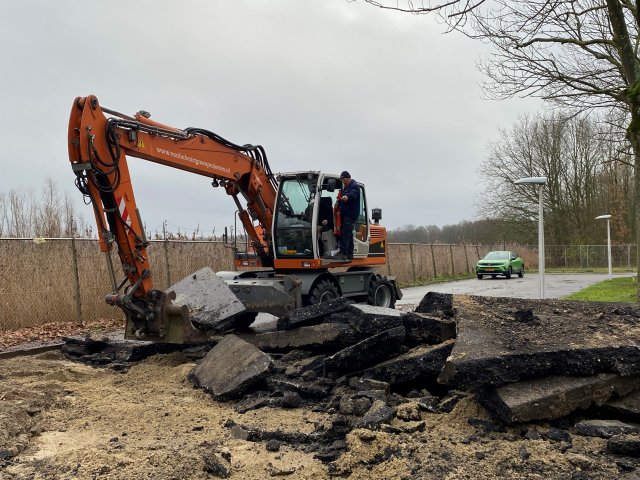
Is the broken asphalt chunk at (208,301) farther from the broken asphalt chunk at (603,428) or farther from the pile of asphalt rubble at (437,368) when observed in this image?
the broken asphalt chunk at (603,428)

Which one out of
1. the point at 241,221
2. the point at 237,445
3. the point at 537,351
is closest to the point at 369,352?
the point at 537,351

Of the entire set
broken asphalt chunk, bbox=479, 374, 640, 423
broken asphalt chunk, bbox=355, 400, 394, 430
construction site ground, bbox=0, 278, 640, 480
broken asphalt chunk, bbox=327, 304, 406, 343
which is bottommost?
construction site ground, bbox=0, 278, 640, 480

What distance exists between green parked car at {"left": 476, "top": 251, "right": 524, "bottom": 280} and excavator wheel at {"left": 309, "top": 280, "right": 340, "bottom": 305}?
74.8 feet

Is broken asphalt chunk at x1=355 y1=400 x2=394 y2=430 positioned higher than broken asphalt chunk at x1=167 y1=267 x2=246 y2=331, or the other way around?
broken asphalt chunk at x1=167 y1=267 x2=246 y2=331

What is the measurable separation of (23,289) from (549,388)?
34.1ft

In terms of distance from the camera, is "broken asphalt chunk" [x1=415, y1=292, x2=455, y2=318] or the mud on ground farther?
"broken asphalt chunk" [x1=415, y1=292, x2=455, y2=318]

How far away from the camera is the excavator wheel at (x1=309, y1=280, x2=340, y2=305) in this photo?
982 cm

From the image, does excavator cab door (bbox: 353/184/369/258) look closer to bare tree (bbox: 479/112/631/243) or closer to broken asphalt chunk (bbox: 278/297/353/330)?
broken asphalt chunk (bbox: 278/297/353/330)

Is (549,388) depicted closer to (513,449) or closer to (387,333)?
(513,449)

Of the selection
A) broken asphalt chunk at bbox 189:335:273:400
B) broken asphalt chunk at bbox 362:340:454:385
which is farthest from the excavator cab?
broken asphalt chunk at bbox 362:340:454:385

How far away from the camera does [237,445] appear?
461cm

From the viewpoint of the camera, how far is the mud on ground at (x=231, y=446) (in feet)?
13.2

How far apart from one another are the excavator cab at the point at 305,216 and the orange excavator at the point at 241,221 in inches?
0.8

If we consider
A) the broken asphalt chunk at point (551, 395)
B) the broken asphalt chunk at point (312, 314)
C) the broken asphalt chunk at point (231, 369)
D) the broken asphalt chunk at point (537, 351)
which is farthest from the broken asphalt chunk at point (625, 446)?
the broken asphalt chunk at point (312, 314)
